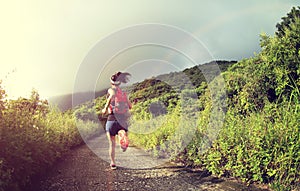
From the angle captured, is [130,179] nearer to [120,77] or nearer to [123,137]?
[123,137]

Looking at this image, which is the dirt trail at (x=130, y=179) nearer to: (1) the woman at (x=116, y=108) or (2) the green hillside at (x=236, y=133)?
(2) the green hillside at (x=236, y=133)

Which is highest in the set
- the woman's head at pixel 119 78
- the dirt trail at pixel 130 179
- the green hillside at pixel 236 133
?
the woman's head at pixel 119 78

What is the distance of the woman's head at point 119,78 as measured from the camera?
284 inches

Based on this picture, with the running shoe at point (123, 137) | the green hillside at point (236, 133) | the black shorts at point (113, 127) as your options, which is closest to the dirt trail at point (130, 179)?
the green hillside at point (236, 133)

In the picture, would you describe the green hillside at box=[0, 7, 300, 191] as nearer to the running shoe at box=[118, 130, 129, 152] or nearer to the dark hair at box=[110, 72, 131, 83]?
the running shoe at box=[118, 130, 129, 152]

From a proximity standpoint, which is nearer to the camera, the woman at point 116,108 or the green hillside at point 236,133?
the green hillside at point 236,133

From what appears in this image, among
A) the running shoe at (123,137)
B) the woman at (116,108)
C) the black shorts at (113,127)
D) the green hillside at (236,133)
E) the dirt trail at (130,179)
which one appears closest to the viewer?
the green hillside at (236,133)

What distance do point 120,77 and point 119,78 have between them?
1.6 inches

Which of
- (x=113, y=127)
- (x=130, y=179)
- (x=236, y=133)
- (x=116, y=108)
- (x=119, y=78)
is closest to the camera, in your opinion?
(x=236, y=133)

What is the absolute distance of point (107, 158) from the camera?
958 centimetres

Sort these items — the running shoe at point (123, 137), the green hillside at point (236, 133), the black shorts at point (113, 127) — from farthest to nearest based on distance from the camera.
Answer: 1. the running shoe at point (123, 137)
2. the black shorts at point (113, 127)
3. the green hillside at point (236, 133)

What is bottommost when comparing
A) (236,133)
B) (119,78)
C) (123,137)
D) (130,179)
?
(130,179)

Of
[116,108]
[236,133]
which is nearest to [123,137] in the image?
[116,108]

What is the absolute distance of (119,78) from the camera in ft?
24.1
